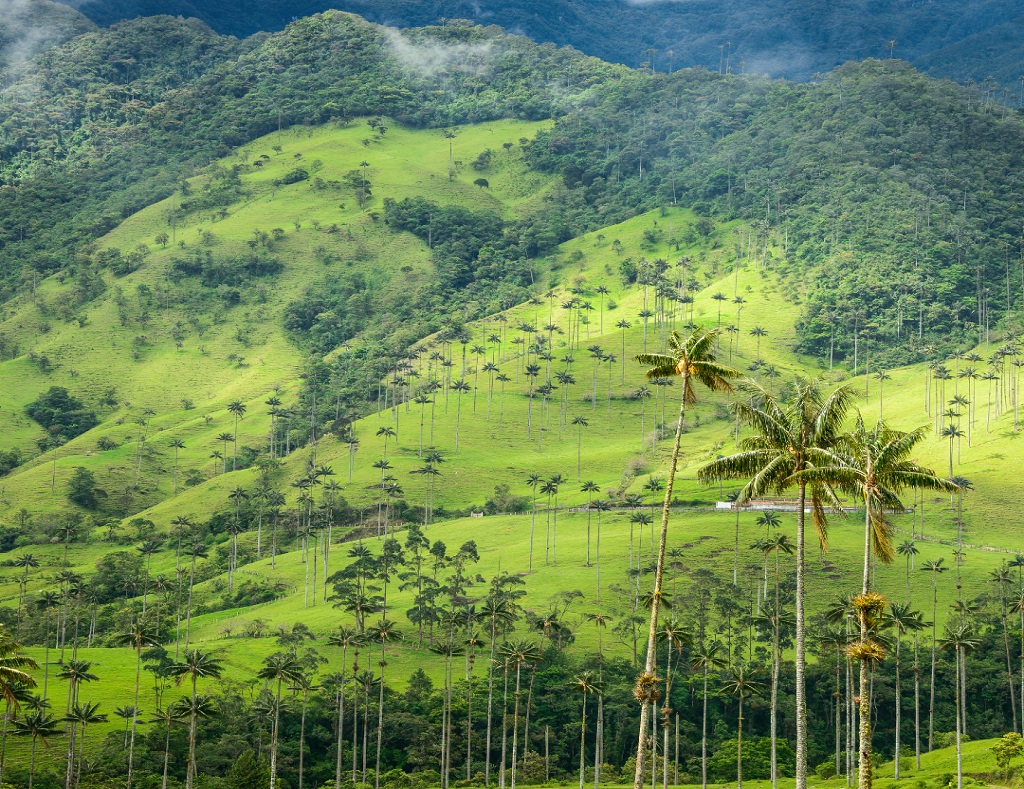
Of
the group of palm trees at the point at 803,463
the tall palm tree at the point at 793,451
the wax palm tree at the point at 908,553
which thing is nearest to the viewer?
the group of palm trees at the point at 803,463

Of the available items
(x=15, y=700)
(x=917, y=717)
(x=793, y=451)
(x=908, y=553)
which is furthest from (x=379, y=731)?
(x=908, y=553)

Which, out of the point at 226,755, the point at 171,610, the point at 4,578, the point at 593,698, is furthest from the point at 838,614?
the point at 4,578

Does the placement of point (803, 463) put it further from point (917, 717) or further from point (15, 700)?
point (917, 717)

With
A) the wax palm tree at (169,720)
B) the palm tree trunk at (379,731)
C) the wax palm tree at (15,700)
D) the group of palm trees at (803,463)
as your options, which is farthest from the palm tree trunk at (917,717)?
the wax palm tree at (15,700)

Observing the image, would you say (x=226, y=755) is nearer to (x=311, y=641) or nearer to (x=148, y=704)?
(x=148, y=704)

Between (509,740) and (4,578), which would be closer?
(509,740)

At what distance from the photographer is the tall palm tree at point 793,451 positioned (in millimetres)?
51875

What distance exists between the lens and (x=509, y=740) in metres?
124

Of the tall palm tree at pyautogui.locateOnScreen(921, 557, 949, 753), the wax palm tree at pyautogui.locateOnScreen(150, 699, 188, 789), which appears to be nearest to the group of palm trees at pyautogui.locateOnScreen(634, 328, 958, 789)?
the wax palm tree at pyautogui.locateOnScreen(150, 699, 188, 789)

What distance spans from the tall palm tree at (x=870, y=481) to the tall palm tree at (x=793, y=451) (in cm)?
87

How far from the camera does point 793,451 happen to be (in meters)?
52.3

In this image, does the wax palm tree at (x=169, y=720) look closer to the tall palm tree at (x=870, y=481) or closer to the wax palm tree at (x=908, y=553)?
the tall palm tree at (x=870, y=481)

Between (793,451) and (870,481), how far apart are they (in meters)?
3.46

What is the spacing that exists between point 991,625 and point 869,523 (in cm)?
10303
